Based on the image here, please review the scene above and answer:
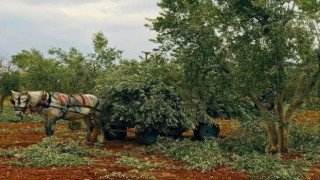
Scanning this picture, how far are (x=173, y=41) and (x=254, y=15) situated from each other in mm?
2952

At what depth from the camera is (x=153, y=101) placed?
14383mm

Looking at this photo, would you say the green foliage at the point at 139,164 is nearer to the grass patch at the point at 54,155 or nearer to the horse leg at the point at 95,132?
the grass patch at the point at 54,155

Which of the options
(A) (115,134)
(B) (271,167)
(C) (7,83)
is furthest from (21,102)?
(C) (7,83)

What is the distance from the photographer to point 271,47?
1163 cm

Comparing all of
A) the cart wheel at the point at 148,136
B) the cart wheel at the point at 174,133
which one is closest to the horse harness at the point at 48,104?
the cart wheel at the point at 148,136

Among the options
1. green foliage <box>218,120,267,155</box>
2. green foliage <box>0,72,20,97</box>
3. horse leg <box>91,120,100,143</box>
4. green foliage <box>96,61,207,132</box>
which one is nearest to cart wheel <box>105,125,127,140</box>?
horse leg <box>91,120,100,143</box>

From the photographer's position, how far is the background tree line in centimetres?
1157

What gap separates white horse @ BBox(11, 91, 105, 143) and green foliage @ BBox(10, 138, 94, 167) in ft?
4.87

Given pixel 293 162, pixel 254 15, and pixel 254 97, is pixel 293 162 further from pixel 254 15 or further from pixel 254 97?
pixel 254 15

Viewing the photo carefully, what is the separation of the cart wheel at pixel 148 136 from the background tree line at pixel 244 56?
6.61 ft

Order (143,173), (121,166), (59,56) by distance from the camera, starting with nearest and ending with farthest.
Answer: (143,173) < (121,166) < (59,56)

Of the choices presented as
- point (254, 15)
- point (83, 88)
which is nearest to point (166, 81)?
point (254, 15)

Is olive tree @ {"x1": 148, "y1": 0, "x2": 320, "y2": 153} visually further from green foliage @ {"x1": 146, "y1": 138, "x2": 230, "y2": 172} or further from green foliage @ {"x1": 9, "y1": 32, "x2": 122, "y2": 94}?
green foliage @ {"x1": 9, "y1": 32, "x2": 122, "y2": 94}

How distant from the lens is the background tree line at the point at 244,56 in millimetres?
11570
